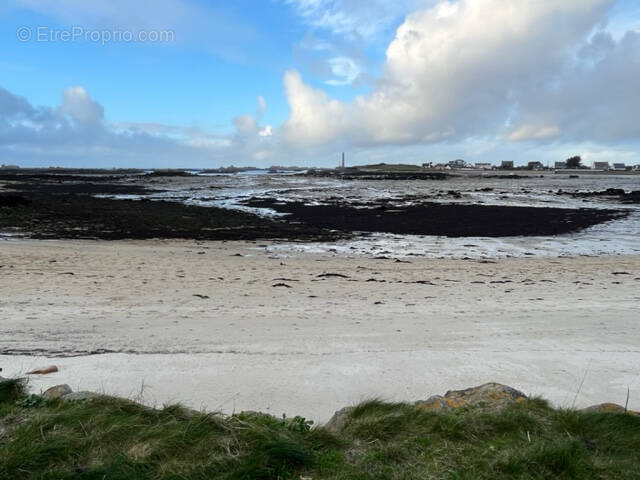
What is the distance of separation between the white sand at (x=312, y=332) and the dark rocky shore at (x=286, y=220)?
7.36 metres

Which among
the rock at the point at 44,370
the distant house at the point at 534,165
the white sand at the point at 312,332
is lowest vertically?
the white sand at the point at 312,332

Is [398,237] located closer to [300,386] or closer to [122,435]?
[300,386]

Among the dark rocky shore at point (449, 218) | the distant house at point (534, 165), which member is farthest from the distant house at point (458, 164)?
the dark rocky shore at point (449, 218)

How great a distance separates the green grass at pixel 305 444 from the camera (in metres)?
2.62

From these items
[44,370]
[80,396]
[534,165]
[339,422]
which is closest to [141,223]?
[44,370]

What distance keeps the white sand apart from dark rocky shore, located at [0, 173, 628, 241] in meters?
7.36

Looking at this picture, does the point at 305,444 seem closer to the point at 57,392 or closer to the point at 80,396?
the point at 80,396

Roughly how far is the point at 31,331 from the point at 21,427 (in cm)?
382

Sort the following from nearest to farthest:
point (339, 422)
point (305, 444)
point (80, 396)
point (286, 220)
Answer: point (305, 444) < point (339, 422) < point (80, 396) < point (286, 220)

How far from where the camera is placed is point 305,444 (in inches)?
114

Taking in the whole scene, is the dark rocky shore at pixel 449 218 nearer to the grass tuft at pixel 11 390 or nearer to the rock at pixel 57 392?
the rock at pixel 57 392

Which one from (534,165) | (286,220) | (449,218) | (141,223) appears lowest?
(141,223)

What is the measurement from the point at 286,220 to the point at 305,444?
69.0 feet

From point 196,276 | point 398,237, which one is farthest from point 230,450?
point 398,237
